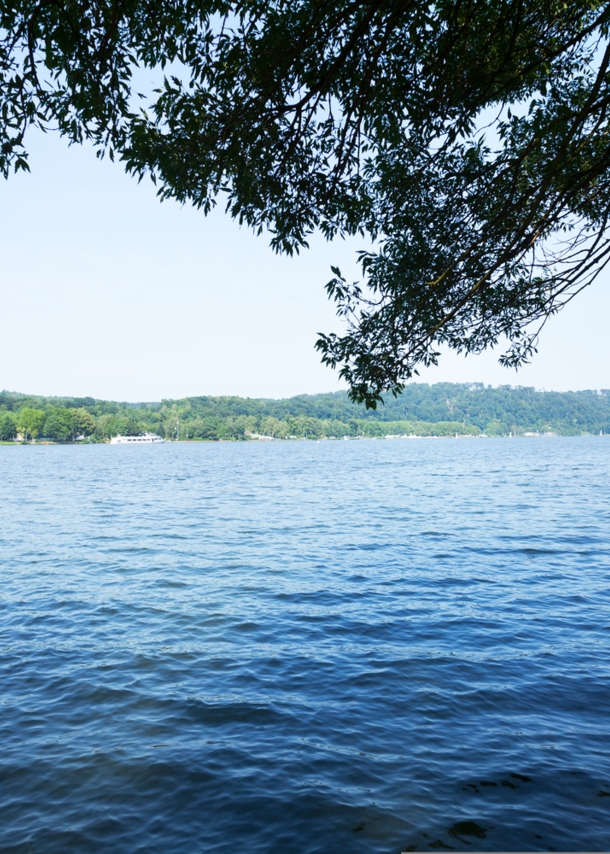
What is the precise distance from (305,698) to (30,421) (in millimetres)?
178753

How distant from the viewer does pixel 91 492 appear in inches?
1969

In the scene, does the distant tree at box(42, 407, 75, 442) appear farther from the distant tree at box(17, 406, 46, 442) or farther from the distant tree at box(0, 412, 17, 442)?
the distant tree at box(0, 412, 17, 442)

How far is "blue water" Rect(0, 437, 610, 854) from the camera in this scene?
7168 millimetres

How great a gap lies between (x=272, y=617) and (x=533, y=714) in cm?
693

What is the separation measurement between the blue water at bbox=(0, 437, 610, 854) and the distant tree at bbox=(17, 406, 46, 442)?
16089 centimetres

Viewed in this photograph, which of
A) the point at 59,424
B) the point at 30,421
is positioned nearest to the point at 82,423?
the point at 59,424

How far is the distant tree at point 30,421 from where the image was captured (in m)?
172

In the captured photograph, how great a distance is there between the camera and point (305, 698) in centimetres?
1035

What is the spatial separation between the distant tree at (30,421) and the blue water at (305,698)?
528 feet

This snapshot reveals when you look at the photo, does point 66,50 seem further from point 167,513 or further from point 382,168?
point 167,513

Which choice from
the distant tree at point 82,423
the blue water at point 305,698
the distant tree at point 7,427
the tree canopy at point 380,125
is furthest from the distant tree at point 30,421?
the tree canopy at point 380,125

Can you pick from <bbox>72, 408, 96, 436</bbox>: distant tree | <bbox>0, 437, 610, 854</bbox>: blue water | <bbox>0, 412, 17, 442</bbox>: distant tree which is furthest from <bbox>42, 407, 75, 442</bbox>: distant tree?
<bbox>0, 437, 610, 854</bbox>: blue water

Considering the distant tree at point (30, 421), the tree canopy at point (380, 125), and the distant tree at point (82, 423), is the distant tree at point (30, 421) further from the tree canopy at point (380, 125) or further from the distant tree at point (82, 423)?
the tree canopy at point (380, 125)

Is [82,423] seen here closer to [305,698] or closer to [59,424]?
[59,424]
